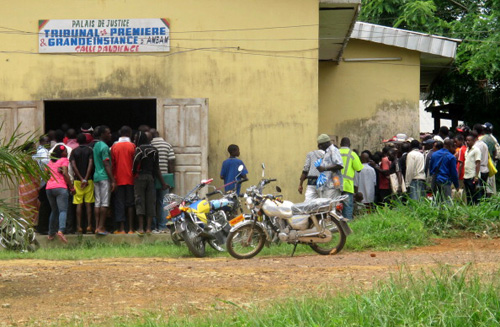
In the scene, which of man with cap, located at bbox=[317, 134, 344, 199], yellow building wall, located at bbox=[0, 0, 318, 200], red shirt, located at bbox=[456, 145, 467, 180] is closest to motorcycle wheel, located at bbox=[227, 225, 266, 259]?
man with cap, located at bbox=[317, 134, 344, 199]

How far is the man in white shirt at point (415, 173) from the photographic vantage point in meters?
14.4

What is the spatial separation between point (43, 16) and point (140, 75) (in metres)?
1.80

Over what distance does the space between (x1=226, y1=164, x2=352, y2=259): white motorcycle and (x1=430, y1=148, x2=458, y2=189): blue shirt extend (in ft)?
9.28

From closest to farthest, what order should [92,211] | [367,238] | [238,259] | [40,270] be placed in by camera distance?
1. [40,270]
2. [238,259]
3. [367,238]
4. [92,211]

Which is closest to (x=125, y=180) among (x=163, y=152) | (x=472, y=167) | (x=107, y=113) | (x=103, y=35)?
(x=163, y=152)

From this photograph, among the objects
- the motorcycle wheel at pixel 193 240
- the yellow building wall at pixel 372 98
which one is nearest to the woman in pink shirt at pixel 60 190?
the motorcycle wheel at pixel 193 240

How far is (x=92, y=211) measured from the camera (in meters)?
13.8

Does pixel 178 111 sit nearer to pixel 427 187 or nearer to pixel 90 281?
pixel 427 187

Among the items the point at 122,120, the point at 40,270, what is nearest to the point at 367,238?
the point at 40,270

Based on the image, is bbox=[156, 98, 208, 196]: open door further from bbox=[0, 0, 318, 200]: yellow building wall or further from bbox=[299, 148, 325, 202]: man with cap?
bbox=[299, 148, 325, 202]: man with cap

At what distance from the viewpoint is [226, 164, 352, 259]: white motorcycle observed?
10859 millimetres

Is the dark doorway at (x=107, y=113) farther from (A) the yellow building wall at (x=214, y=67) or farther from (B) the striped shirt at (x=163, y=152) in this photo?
(B) the striped shirt at (x=163, y=152)

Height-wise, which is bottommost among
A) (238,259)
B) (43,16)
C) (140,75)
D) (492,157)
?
(238,259)

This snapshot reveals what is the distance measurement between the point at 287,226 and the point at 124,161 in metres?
3.28
